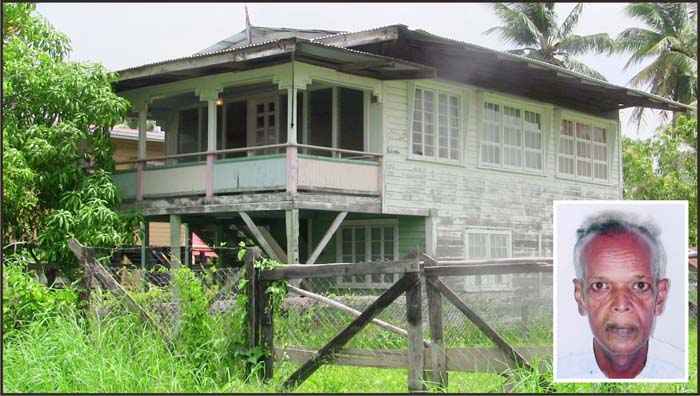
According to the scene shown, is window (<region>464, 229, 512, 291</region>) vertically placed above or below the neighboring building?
below

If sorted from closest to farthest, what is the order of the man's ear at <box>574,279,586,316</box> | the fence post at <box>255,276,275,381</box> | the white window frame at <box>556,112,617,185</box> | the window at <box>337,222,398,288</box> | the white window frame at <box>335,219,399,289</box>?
the man's ear at <box>574,279,586,316</box>, the fence post at <box>255,276,275,381</box>, the white window frame at <box>335,219,399,289</box>, the window at <box>337,222,398,288</box>, the white window frame at <box>556,112,617,185</box>

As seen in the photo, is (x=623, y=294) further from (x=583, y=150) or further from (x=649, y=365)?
(x=583, y=150)

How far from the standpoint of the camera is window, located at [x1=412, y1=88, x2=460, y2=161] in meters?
17.4

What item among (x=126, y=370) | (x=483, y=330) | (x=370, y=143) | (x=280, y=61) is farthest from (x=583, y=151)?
(x=126, y=370)

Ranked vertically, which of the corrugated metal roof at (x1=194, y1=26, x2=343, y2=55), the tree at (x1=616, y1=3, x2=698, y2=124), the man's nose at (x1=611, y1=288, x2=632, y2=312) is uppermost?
the tree at (x1=616, y1=3, x2=698, y2=124)

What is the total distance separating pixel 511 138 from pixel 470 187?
1901 mm

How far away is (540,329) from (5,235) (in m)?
10.9

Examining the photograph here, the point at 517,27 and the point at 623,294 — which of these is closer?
the point at 623,294

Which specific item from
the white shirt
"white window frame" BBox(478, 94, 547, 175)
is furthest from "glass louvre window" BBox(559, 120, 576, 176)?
the white shirt

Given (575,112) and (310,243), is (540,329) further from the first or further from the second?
(575,112)

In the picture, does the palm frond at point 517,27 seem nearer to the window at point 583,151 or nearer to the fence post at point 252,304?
the window at point 583,151

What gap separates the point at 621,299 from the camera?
5.40m

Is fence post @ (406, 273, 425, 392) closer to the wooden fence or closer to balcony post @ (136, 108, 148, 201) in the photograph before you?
the wooden fence

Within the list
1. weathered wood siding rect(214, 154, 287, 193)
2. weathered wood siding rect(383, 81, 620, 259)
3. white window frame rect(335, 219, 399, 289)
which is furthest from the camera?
white window frame rect(335, 219, 399, 289)
